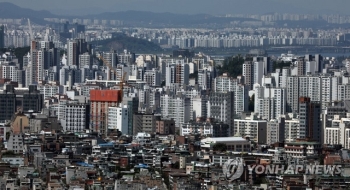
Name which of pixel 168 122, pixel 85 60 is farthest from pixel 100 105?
pixel 85 60

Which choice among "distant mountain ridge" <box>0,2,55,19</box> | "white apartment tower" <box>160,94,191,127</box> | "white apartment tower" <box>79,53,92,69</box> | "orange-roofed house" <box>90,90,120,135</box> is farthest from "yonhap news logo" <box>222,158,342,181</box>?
"distant mountain ridge" <box>0,2,55,19</box>

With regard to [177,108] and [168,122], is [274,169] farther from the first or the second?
[177,108]

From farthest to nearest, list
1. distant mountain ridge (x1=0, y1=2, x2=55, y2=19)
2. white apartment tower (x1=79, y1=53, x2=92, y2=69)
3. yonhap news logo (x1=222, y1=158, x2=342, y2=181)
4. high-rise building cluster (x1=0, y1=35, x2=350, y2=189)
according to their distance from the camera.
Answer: distant mountain ridge (x1=0, y1=2, x2=55, y2=19) → white apartment tower (x1=79, y1=53, x2=92, y2=69) → high-rise building cluster (x1=0, y1=35, x2=350, y2=189) → yonhap news logo (x1=222, y1=158, x2=342, y2=181)

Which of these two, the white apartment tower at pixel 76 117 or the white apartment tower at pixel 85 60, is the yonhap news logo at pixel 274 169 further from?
the white apartment tower at pixel 85 60

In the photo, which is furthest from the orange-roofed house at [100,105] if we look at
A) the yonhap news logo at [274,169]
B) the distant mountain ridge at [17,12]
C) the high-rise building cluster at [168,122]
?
the distant mountain ridge at [17,12]

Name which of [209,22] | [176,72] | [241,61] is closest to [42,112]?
[176,72]

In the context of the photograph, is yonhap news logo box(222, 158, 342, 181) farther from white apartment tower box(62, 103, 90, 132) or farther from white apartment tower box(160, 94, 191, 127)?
white apartment tower box(160, 94, 191, 127)

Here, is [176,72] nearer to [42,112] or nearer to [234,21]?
[42,112]

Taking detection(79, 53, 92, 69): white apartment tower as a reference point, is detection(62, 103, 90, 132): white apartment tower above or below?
below
